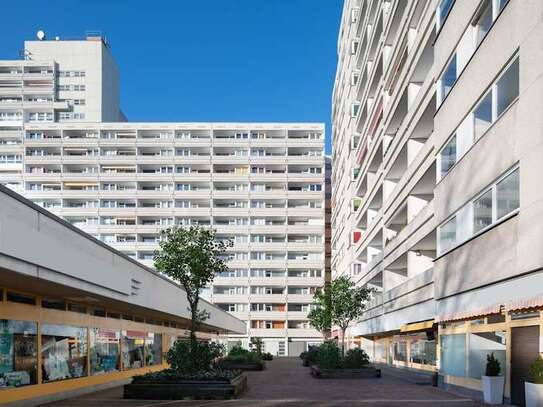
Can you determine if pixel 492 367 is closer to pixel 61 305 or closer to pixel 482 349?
pixel 482 349

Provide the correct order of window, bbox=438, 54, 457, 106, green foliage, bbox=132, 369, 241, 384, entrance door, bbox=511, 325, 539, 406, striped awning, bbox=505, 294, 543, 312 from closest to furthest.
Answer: striped awning, bbox=505, 294, 543, 312 < entrance door, bbox=511, 325, 539, 406 < green foliage, bbox=132, 369, 241, 384 < window, bbox=438, 54, 457, 106

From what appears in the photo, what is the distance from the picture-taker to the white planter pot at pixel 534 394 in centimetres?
1412

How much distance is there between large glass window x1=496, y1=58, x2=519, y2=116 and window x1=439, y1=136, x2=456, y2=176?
4.54m

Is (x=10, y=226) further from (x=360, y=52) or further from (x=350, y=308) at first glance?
(x=360, y=52)

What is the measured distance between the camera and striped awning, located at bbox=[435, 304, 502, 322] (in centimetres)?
1630

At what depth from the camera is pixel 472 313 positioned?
18.2 meters

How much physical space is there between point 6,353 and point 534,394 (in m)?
12.8

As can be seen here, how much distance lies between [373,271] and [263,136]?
4937 centimetres

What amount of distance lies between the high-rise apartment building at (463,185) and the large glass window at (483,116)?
5 centimetres

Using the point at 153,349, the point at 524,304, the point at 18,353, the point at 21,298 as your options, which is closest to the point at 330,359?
the point at 153,349

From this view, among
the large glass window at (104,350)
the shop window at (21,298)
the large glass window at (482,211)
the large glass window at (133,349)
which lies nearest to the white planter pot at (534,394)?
the large glass window at (482,211)

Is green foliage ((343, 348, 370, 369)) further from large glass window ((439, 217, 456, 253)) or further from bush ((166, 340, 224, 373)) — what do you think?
bush ((166, 340, 224, 373))

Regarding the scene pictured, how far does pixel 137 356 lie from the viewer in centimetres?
3058

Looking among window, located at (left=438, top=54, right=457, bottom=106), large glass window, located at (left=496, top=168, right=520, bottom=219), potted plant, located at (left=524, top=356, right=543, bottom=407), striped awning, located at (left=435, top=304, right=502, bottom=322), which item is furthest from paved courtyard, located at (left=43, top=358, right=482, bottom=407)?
window, located at (left=438, top=54, right=457, bottom=106)
